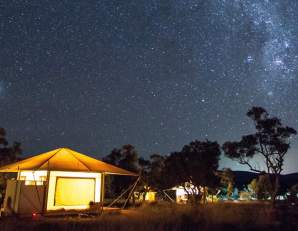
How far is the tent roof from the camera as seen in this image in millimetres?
15414

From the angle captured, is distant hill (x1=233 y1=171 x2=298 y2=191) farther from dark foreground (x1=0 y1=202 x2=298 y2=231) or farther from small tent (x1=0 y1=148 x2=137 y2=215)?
dark foreground (x1=0 y1=202 x2=298 y2=231)

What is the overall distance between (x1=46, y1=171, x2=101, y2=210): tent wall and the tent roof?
24.5 inches

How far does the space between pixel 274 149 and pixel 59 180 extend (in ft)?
66.9

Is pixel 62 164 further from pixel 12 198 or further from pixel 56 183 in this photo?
pixel 12 198

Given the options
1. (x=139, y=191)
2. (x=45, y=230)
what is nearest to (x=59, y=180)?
(x=45, y=230)

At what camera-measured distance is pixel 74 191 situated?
55.4 feet

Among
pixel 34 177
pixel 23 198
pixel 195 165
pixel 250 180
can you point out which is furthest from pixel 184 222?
pixel 250 180

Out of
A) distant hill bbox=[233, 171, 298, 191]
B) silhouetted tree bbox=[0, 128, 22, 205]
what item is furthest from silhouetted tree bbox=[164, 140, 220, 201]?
distant hill bbox=[233, 171, 298, 191]

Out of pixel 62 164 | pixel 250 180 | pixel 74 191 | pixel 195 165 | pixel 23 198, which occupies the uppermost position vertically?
pixel 250 180

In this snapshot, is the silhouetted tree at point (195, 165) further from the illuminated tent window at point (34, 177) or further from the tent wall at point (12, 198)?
the tent wall at point (12, 198)

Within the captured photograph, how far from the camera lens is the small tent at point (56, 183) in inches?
594

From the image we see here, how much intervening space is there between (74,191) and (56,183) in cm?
97

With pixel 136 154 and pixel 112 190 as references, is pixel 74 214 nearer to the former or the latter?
pixel 112 190

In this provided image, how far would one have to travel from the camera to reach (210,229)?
9.11 meters
